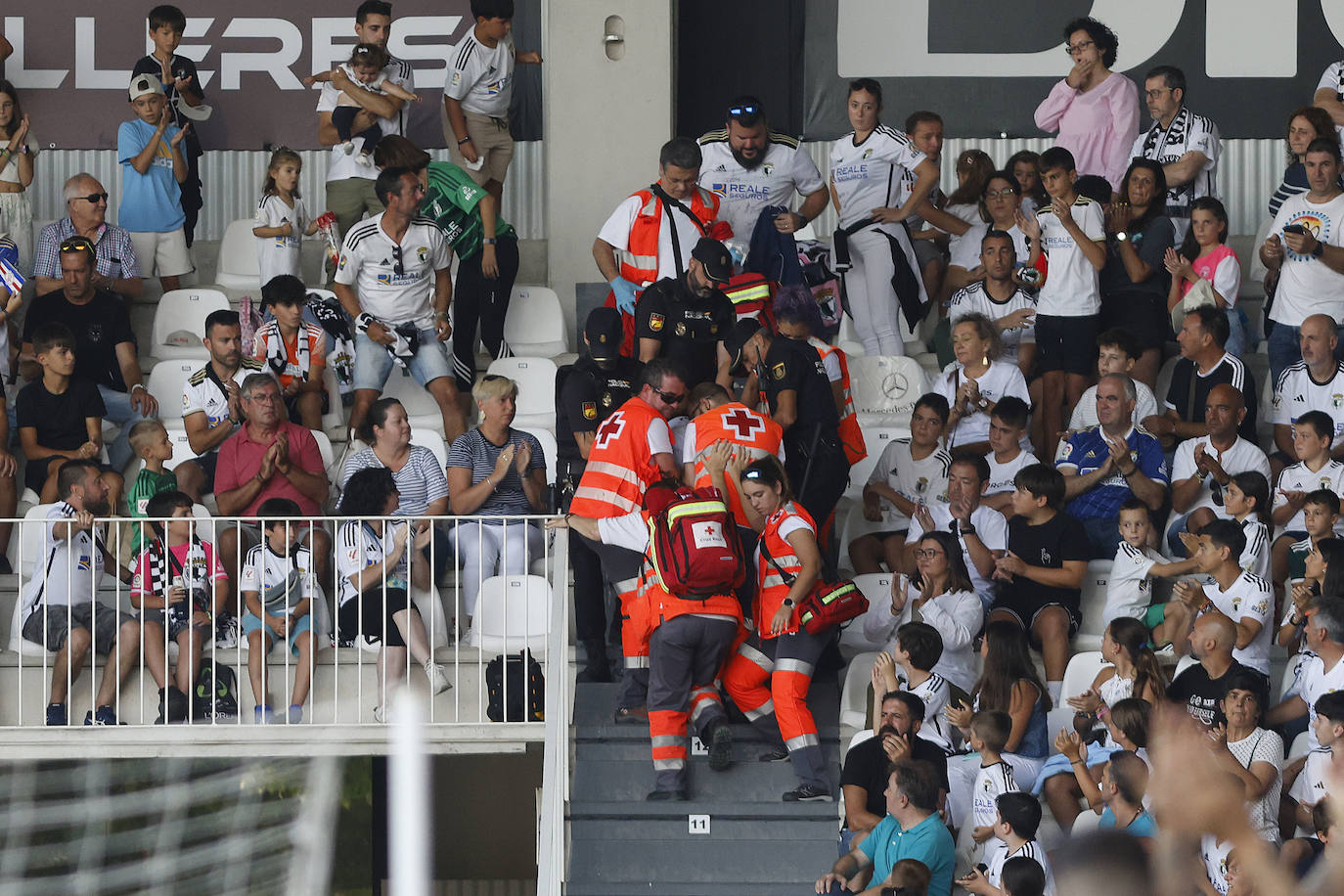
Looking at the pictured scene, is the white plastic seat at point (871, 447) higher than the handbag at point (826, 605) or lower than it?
higher

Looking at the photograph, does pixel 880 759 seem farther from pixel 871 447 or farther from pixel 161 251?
pixel 161 251

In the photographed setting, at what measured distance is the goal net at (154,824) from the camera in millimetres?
11492

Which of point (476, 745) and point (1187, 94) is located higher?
point (1187, 94)

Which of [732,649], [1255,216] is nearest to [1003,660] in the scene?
[732,649]

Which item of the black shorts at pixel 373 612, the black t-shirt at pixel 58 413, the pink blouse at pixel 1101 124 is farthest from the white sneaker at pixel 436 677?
the pink blouse at pixel 1101 124

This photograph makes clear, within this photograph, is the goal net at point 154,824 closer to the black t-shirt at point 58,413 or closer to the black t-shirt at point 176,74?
the black t-shirt at point 58,413

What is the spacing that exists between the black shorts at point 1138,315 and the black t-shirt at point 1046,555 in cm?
179

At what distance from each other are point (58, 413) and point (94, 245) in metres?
1.36

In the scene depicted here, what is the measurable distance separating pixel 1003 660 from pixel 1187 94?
20.0ft

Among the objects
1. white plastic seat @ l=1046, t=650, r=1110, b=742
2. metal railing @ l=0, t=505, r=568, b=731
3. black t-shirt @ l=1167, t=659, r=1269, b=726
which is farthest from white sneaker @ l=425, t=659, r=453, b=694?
black t-shirt @ l=1167, t=659, r=1269, b=726

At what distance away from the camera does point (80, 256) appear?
984 centimetres

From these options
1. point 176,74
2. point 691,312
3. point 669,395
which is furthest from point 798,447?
point 176,74

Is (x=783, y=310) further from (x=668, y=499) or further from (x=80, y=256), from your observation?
(x=80, y=256)

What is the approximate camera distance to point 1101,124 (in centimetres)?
1070
